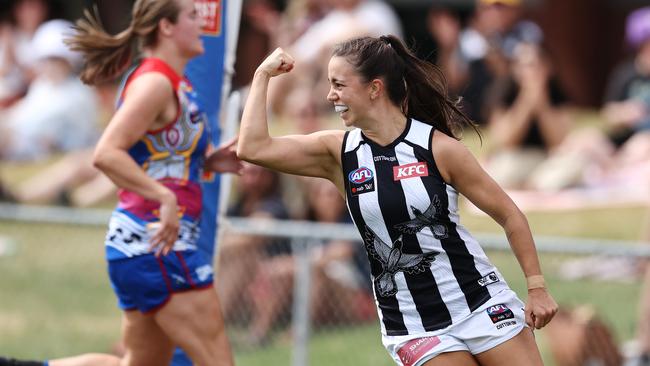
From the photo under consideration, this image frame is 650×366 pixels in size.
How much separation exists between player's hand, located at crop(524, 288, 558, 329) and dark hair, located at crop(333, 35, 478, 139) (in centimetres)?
75

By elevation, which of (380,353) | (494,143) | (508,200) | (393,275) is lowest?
(380,353)

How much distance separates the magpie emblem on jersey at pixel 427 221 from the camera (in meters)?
4.77

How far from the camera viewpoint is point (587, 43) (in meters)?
17.6

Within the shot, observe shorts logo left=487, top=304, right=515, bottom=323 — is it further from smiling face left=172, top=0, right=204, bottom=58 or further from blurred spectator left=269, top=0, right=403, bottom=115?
blurred spectator left=269, top=0, right=403, bottom=115

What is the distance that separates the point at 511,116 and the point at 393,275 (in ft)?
22.9

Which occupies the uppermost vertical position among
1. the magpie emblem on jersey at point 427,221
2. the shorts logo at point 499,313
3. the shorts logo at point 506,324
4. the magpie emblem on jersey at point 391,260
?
the magpie emblem on jersey at point 427,221

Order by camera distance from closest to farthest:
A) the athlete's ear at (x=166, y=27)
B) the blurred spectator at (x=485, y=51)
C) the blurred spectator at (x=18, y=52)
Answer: the athlete's ear at (x=166, y=27), the blurred spectator at (x=485, y=51), the blurred spectator at (x=18, y=52)

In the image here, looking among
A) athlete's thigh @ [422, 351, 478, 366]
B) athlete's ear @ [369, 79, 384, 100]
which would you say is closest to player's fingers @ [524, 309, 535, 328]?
athlete's thigh @ [422, 351, 478, 366]

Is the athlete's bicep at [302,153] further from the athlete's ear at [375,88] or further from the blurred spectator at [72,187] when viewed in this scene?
the blurred spectator at [72,187]

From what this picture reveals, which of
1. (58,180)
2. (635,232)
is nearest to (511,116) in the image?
(635,232)

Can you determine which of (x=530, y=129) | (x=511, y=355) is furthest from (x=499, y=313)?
(x=530, y=129)

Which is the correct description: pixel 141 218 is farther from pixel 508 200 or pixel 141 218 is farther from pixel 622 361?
pixel 622 361

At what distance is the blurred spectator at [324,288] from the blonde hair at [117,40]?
2665 mm

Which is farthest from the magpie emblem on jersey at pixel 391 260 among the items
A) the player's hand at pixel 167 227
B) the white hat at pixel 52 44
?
the white hat at pixel 52 44
